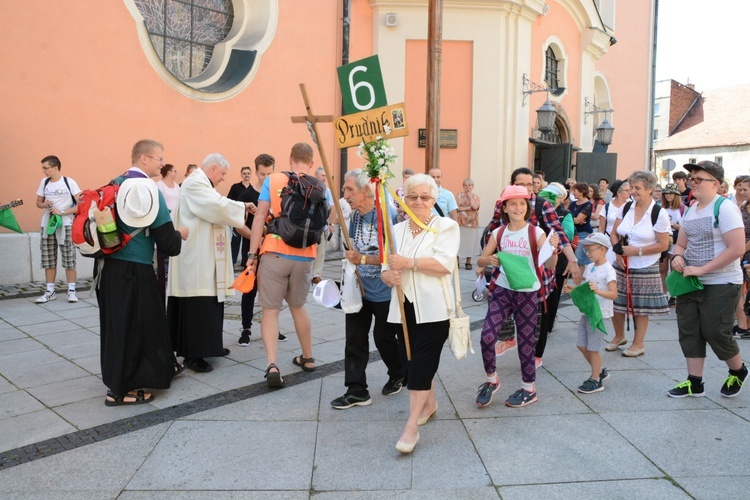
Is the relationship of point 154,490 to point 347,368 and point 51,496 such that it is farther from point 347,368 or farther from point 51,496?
point 347,368

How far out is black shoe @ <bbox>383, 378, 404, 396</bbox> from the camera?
187 inches

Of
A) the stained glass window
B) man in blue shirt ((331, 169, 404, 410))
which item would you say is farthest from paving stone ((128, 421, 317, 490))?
the stained glass window

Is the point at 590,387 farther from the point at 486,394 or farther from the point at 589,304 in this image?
the point at 486,394

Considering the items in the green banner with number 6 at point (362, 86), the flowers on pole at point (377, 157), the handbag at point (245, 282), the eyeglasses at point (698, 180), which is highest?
the green banner with number 6 at point (362, 86)

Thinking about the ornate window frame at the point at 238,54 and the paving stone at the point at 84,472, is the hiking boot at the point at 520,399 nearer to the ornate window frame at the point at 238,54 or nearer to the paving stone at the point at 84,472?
the paving stone at the point at 84,472

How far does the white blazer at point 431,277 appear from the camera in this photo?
3754 mm

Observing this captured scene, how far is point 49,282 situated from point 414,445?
6.18 meters

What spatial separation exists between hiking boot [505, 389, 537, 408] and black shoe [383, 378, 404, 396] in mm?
808

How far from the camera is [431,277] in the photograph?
381 centimetres

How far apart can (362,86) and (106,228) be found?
6.67ft

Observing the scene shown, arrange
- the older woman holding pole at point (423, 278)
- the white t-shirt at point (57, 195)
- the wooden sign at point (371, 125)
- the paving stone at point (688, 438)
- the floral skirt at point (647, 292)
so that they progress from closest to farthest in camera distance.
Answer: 1. the paving stone at point (688, 438)
2. the older woman holding pole at point (423, 278)
3. the wooden sign at point (371, 125)
4. the floral skirt at point (647, 292)
5. the white t-shirt at point (57, 195)

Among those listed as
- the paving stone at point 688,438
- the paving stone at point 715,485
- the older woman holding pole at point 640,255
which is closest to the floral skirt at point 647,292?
the older woman holding pole at point 640,255

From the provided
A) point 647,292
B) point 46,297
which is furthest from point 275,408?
point 46,297

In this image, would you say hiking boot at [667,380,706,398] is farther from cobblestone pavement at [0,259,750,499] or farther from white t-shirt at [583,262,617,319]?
white t-shirt at [583,262,617,319]
